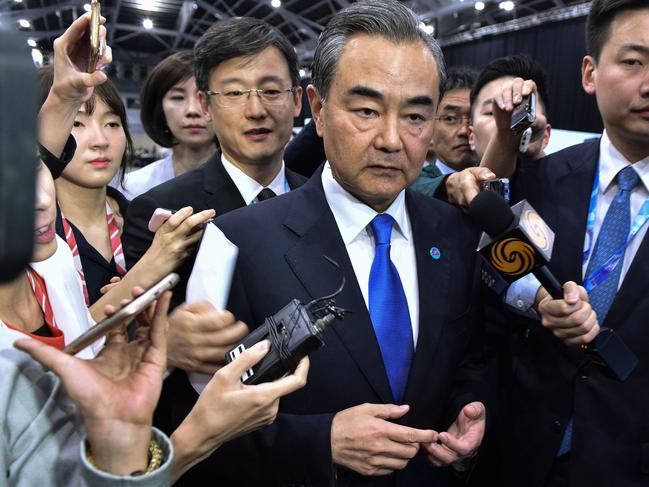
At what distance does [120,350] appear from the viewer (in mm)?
812

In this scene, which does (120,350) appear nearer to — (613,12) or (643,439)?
(643,439)

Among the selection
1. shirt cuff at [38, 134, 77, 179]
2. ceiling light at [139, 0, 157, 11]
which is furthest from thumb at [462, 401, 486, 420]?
ceiling light at [139, 0, 157, 11]

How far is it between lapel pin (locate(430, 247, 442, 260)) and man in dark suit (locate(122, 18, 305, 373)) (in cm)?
63

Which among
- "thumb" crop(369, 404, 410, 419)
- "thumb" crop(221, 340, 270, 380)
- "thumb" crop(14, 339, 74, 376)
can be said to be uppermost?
"thumb" crop(14, 339, 74, 376)

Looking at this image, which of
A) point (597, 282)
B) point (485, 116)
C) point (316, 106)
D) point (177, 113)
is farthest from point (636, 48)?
point (177, 113)

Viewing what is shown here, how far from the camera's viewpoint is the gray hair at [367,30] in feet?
4.05

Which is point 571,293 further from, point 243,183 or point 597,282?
point 243,183

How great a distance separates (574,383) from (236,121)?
1216mm

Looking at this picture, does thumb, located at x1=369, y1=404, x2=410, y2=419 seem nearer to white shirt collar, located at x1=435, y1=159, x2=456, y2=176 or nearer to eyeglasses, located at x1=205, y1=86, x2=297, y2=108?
eyeglasses, located at x1=205, y1=86, x2=297, y2=108

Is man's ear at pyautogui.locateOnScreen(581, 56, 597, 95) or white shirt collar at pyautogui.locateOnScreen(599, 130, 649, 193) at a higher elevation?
man's ear at pyautogui.locateOnScreen(581, 56, 597, 95)

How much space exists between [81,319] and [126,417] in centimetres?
50

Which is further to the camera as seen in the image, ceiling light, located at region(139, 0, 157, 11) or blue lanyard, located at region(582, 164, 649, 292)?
ceiling light, located at region(139, 0, 157, 11)

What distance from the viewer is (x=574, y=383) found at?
4.38 feet

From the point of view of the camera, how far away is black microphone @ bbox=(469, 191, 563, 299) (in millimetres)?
1006
